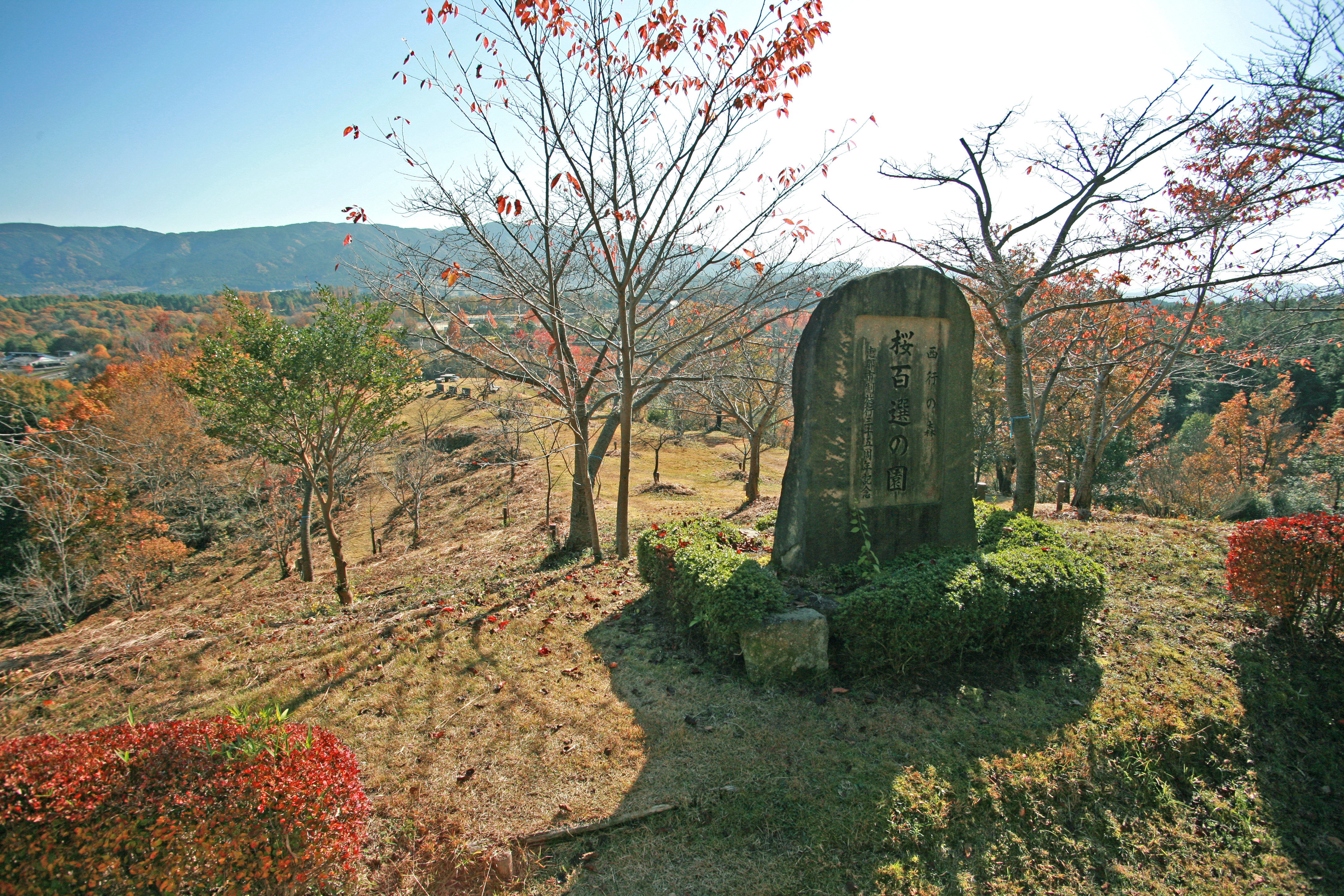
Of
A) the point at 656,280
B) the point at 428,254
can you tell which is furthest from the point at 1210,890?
the point at 428,254

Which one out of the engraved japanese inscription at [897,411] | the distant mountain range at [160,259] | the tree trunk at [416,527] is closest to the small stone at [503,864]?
the engraved japanese inscription at [897,411]

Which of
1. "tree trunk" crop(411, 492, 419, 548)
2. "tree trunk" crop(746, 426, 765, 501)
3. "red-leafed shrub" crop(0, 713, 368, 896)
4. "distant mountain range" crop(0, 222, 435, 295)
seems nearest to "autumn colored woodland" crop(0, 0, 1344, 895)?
"red-leafed shrub" crop(0, 713, 368, 896)

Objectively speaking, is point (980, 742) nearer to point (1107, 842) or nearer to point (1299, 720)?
point (1107, 842)

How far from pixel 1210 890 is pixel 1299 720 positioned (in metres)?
2.13

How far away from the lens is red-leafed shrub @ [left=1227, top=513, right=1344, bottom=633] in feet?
16.1

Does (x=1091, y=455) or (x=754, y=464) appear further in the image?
(x=754, y=464)

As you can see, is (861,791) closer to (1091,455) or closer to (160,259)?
(1091,455)

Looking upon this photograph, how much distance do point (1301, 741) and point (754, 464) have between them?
42.5 feet

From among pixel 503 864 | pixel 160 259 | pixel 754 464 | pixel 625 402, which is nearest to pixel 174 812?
pixel 503 864

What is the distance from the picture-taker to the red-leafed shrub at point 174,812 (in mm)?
2385

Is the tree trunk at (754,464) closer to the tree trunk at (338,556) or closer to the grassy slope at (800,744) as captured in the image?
the grassy slope at (800,744)

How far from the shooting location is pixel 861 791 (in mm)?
3746

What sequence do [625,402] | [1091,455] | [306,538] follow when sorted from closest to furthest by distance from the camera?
[625,402], [1091,455], [306,538]

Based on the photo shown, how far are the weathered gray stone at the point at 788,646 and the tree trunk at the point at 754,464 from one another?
1118 cm
